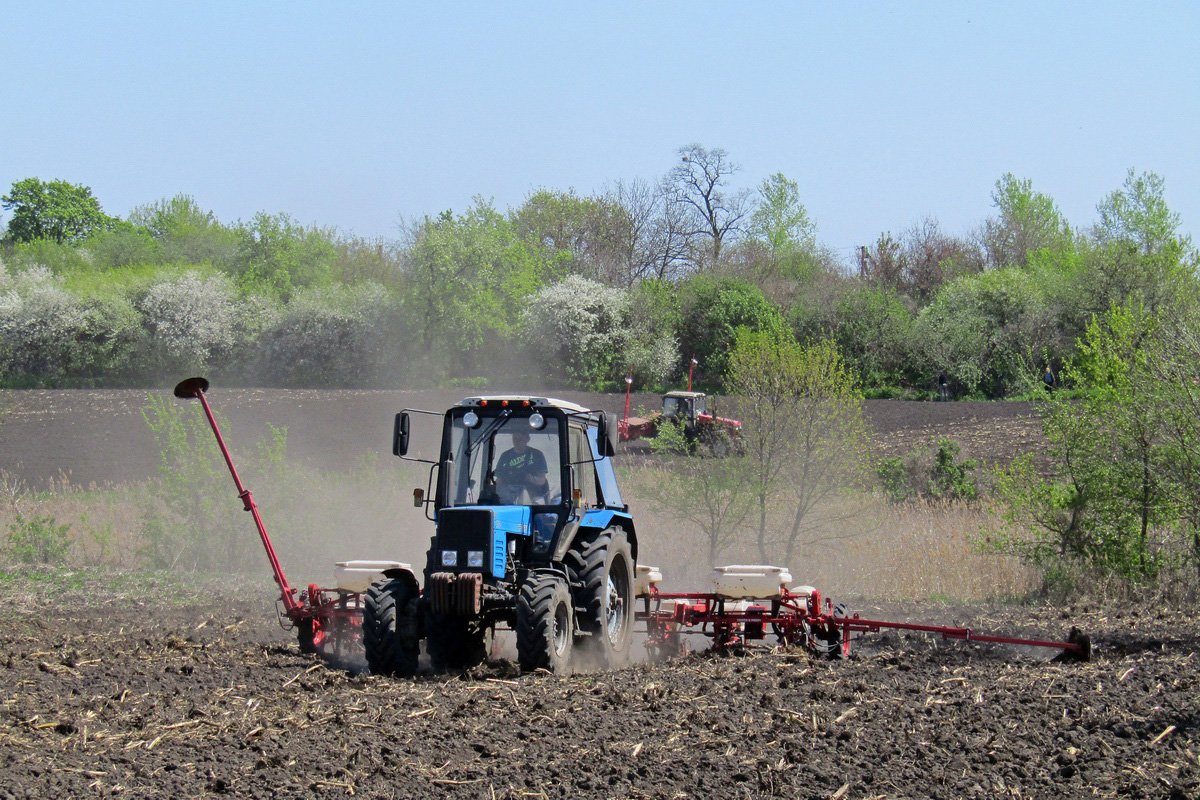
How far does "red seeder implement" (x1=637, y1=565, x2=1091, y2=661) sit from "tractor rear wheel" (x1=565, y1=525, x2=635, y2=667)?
64 centimetres

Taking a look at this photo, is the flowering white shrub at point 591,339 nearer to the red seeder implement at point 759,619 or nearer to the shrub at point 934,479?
the shrub at point 934,479

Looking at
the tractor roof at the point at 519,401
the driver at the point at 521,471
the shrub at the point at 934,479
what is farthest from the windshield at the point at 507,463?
the shrub at the point at 934,479

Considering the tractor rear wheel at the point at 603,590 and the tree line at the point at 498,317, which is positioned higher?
the tree line at the point at 498,317

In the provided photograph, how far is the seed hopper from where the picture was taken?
29.8 feet

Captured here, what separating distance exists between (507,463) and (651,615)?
7.33ft

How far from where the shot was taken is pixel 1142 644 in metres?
10.6

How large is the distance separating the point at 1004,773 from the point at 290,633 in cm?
804

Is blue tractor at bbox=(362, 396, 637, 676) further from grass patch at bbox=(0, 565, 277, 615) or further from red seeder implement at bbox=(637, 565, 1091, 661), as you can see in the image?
grass patch at bbox=(0, 565, 277, 615)

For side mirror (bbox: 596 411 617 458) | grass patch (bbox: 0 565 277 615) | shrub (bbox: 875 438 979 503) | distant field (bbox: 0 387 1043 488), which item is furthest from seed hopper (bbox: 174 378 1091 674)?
distant field (bbox: 0 387 1043 488)

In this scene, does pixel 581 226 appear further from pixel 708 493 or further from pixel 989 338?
pixel 708 493

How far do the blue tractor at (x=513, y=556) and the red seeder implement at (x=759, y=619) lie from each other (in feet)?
2.41

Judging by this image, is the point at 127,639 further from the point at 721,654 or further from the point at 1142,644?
the point at 1142,644

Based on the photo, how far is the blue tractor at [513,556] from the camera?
8.60 m

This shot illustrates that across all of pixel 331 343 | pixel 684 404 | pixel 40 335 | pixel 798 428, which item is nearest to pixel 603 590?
pixel 798 428
